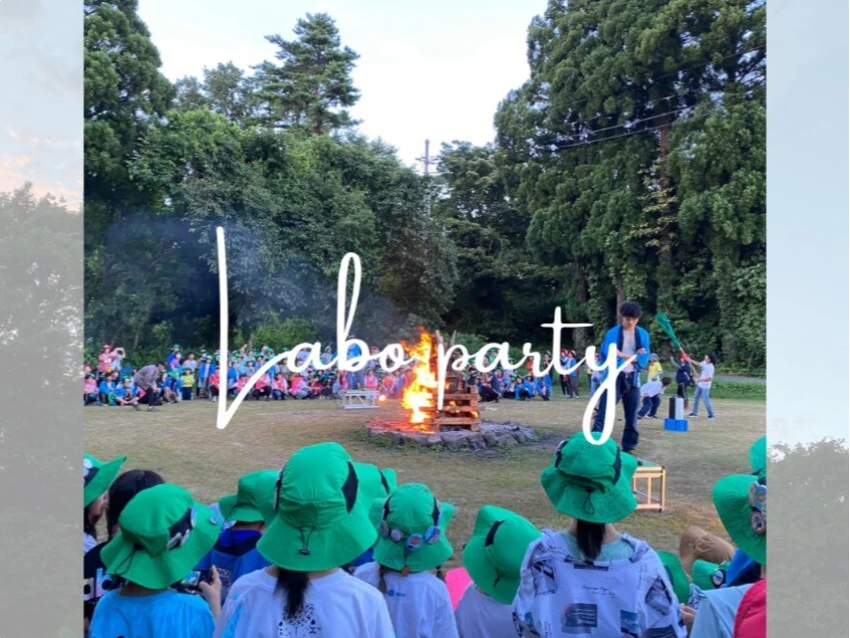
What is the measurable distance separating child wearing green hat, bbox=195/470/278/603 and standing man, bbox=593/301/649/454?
4.17m

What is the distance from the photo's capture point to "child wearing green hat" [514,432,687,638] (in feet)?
5.64

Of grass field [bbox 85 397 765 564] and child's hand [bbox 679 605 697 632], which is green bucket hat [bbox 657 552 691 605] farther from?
grass field [bbox 85 397 765 564]

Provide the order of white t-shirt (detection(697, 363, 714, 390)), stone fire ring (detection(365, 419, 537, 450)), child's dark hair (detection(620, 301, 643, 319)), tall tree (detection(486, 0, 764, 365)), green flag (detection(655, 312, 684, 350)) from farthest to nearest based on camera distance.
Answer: tall tree (detection(486, 0, 764, 365))
white t-shirt (detection(697, 363, 714, 390))
green flag (detection(655, 312, 684, 350))
stone fire ring (detection(365, 419, 537, 450))
child's dark hair (detection(620, 301, 643, 319))

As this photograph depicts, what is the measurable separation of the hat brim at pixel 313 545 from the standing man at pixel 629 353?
4582 mm

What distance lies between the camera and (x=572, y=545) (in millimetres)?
1776

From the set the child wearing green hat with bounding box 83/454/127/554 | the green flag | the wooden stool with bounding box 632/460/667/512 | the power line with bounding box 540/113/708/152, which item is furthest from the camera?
the power line with bounding box 540/113/708/152

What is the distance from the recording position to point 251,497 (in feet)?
7.32

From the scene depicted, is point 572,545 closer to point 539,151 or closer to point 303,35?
point 539,151

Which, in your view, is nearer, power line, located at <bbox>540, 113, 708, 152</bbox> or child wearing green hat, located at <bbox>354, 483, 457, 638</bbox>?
child wearing green hat, located at <bbox>354, 483, 457, 638</bbox>

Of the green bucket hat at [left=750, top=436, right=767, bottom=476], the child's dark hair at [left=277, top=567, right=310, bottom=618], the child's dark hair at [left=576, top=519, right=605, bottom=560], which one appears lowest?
the child's dark hair at [left=277, top=567, right=310, bottom=618]

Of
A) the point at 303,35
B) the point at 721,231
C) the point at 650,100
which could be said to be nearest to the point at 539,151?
the point at 650,100

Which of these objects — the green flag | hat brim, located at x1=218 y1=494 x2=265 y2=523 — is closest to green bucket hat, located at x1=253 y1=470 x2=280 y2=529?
hat brim, located at x1=218 y1=494 x2=265 y2=523

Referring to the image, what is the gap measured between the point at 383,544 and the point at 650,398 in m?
7.93

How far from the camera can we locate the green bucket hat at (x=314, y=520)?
5.05 ft
